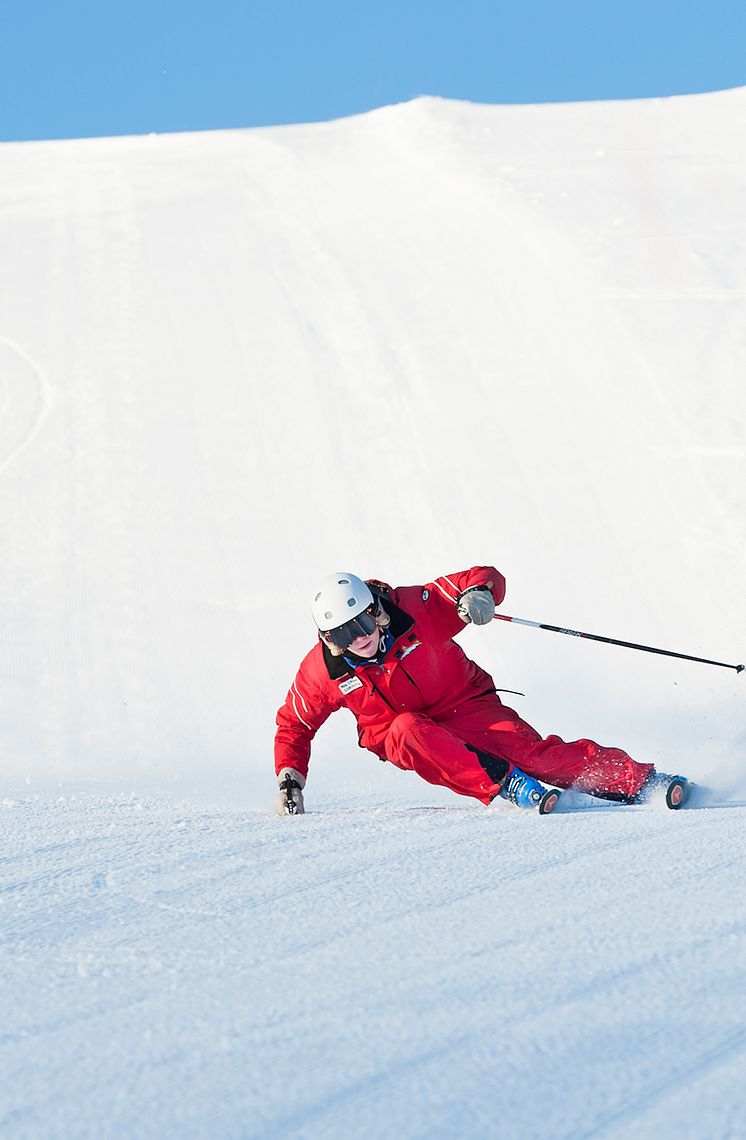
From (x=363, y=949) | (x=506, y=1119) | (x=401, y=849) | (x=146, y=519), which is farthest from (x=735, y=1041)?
(x=146, y=519)

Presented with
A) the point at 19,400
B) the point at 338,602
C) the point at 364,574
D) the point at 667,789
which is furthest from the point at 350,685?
the point at 19,400

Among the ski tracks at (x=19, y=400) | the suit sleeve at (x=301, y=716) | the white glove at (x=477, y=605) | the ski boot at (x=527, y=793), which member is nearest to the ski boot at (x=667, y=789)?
the ski boot at (x=527, y=793)

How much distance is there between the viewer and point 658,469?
354 inches

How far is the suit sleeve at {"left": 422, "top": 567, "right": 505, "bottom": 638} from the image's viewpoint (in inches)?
168

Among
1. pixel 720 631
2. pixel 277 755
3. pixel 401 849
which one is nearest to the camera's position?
pixel 401 849

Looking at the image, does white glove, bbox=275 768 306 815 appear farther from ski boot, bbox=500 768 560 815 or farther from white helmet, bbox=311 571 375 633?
ski boot, bbox=500 768 560 815

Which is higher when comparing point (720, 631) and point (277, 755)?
point (720, 631)

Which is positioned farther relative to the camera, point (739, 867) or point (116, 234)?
point (116, 234)

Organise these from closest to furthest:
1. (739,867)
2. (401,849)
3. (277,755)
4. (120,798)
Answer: (739,867) < (401,849) < (277,755) < (120,798)

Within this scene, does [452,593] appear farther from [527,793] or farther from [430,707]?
[527,793]

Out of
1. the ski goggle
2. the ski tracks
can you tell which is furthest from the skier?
→ the ski tracks

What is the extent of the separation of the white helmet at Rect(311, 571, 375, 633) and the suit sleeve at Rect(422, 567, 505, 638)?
0.94 feet

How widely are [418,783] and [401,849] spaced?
254cm

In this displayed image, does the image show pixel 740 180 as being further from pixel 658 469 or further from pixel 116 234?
pixel 116 234
